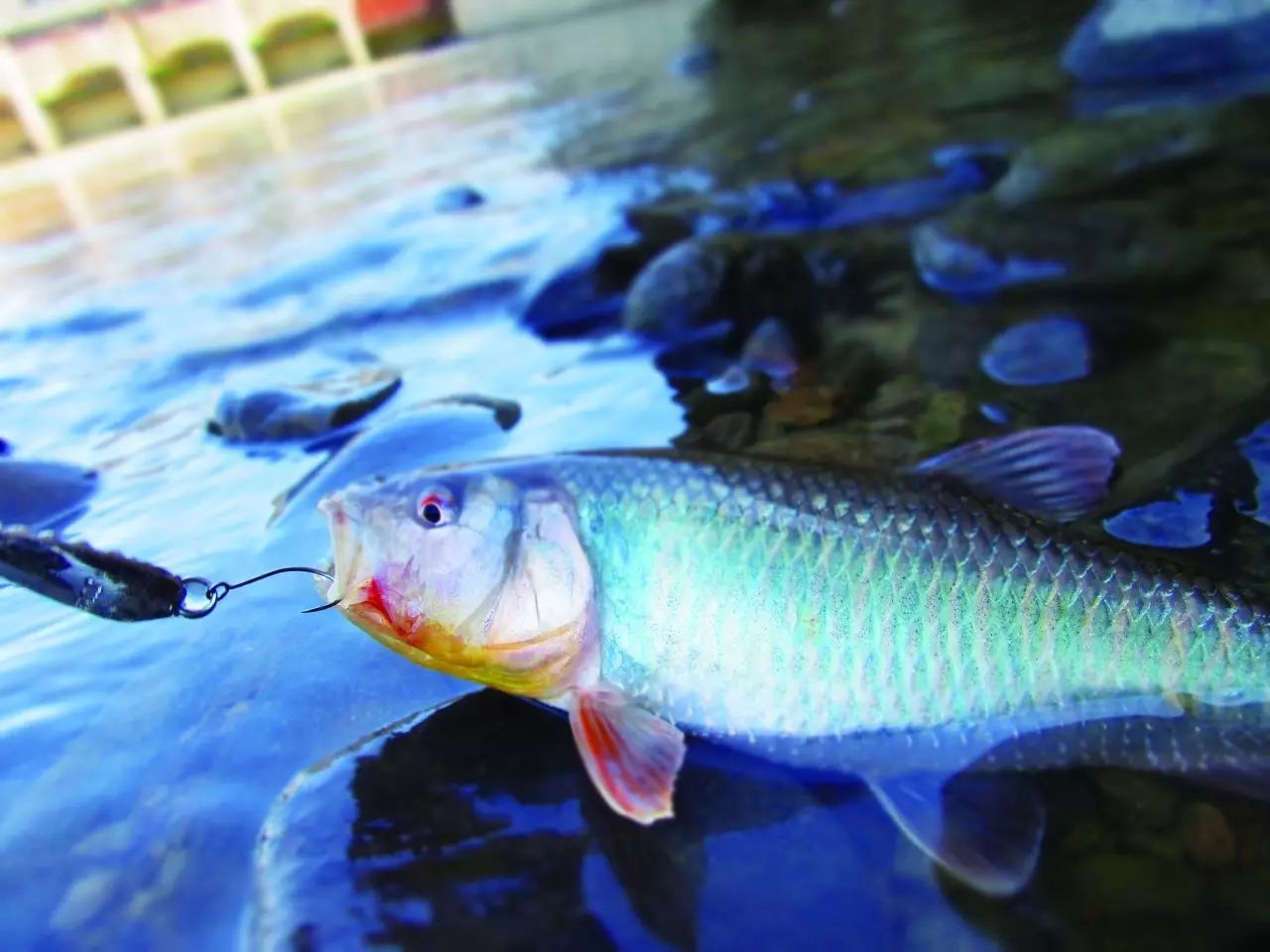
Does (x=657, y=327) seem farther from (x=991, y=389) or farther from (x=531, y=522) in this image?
(x=531, y=522)

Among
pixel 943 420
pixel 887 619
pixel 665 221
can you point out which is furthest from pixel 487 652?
pixel 665 221

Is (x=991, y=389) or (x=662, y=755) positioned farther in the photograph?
(x=991, y=389)

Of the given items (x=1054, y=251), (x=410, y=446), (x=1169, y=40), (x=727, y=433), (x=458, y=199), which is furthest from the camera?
(x=458, y=199)

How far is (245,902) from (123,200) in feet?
59.1

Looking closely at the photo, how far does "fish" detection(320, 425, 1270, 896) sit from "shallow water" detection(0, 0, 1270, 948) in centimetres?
14

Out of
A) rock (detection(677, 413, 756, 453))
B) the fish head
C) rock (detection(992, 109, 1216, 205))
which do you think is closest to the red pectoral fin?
the fish head

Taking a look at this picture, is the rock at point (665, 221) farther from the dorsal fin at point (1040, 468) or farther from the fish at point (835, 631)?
the fish at point (835, 631)

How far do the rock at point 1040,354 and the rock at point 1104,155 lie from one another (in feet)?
6.80

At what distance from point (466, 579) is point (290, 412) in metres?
2.68

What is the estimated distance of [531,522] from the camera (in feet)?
6.92

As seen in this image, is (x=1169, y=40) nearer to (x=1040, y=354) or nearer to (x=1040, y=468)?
(x=1040, y=354)

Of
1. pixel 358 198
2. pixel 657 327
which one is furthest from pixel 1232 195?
pixel 358 198

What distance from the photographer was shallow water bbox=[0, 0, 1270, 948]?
1.75 m

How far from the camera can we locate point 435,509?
2.07 metres
